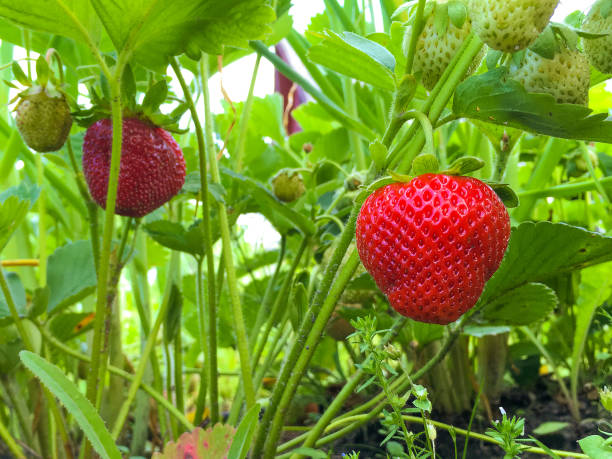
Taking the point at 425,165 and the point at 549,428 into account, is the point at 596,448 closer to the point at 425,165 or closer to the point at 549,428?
the point at 425,165

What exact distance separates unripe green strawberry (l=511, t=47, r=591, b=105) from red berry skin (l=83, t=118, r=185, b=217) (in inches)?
13.9

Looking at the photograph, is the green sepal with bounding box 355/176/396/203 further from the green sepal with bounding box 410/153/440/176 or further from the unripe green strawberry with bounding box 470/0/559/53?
the unripe green strawberry with bounding box 470/0/559/53

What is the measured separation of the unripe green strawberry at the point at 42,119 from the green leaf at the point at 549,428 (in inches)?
27.1

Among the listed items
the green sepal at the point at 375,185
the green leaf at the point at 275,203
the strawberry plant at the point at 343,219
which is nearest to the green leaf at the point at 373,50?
the strawberry plant at the point at 343,219

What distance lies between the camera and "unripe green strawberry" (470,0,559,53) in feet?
1.25

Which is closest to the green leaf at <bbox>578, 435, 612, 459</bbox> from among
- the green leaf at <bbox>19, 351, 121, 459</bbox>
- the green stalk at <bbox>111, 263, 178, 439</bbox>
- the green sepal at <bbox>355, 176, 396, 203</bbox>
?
the green sepal at <bbox>355, 176, 396, 203</bbox>

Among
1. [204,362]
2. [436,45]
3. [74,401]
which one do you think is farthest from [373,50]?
[204,362]

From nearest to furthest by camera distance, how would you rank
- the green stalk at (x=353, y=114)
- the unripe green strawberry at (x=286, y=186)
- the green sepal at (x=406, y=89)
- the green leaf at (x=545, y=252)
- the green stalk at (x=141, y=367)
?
1. the green sepal at (x=406, y=89)
2. the green leaf at (x=545, y=252)
3. the green stalk at (x=141, y=367)
4. the unripe green strawberry at (x=286, y=186)
5. the green stalk at (x=353, y=114)

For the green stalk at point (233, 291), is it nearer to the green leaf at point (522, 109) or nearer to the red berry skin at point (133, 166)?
the red berry skin at point (133, 166)

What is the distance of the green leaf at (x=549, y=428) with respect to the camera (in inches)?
32.2

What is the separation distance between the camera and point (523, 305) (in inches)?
27.4

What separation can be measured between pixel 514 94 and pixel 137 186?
1.19 ft

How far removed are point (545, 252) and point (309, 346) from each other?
26 centimetres

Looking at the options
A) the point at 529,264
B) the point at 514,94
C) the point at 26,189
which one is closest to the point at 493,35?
the point at 514,94
